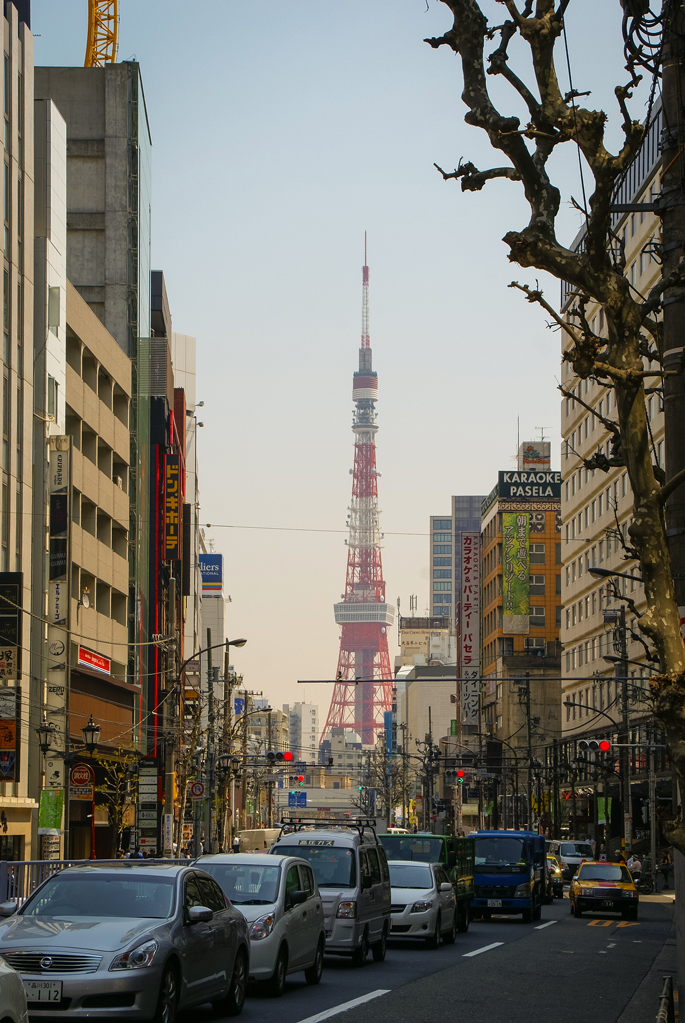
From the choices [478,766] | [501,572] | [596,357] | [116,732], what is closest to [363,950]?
[596,357]

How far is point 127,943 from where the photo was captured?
1262cm

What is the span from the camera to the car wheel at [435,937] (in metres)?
26.0

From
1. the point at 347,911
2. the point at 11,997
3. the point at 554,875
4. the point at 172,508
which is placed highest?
the point at 172,508

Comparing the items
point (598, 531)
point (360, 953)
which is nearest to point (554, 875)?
point (360, 953)

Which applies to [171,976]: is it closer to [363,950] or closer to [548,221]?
[548,221]

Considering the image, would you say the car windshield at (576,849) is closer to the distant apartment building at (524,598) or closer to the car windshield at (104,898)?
the car windshield at (104,898)

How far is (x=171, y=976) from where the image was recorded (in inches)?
517

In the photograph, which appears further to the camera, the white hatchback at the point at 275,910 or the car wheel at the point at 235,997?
the white hatchback at the point at 275,910

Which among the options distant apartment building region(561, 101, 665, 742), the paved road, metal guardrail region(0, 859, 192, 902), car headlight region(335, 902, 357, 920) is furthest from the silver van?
distant apartment building region(561, 101, 665, 742)

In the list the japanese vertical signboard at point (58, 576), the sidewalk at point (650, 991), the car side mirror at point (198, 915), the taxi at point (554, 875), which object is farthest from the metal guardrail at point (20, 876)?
the taxi at point (554, 875)

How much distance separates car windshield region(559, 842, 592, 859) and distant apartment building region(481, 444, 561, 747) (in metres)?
50.9

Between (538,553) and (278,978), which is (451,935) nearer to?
(278,978)

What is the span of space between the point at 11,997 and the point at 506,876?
1169 inches

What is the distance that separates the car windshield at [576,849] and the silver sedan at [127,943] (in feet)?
157
